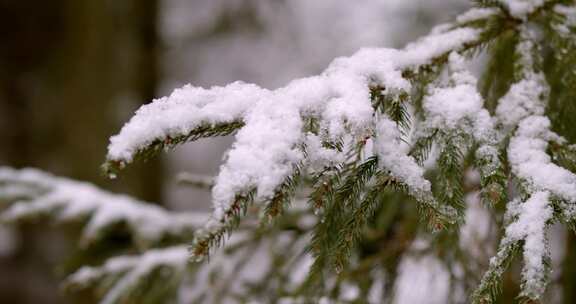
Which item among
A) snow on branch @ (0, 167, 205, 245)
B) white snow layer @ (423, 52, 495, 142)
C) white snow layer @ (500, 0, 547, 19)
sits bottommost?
white snow layer @ (423, 52, 495, 142)

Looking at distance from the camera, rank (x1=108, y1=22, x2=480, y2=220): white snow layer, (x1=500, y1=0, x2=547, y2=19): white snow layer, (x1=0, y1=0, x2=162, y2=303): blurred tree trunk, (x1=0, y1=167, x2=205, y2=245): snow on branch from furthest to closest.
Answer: (x1=0, y1=0, x2=162, y2=303): blurred tree trunk
(x1=0, y1=167, x2=205, y2=245): snow on branch
(x1=500, y1=0, x2=547, y2=19): white snow layer
(x1=108, y1=22, x2=480, y2=220): white snow layer

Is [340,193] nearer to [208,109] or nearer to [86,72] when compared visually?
[208,109]

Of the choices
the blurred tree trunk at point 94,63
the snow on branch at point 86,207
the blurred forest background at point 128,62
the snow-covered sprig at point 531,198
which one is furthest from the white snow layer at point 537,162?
the blurred tree trunk at point 94,63

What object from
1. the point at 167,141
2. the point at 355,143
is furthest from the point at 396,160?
the point at 167,141

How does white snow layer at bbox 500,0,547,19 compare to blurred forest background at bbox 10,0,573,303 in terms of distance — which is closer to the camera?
white snow layer at bbox 500,0,547,19

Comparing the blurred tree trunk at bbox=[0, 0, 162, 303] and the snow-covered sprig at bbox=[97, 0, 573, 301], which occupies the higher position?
the blurred tree trunk at bbox=[0, 0, 162, 303]

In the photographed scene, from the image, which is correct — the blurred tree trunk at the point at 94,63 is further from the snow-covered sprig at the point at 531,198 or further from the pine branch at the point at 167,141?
the snow-covered sprig at the point at 531,198

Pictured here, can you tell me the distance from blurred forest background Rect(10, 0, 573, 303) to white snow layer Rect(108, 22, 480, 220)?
1910mm

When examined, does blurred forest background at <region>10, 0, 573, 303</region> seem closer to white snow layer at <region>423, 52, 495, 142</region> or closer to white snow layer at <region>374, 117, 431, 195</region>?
white snow layer at <region>423, 52, 495, 142</region>

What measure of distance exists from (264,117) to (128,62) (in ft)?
12.9

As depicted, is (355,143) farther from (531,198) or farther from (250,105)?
(531,198)

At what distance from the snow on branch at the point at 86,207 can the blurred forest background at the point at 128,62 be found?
1.67 meters

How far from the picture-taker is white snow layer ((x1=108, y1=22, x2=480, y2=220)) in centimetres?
69

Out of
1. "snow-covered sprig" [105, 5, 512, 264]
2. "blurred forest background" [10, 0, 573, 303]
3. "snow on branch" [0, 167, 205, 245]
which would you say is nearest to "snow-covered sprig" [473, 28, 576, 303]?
"snow-covered sprig" [105, 5, 512, 264]
